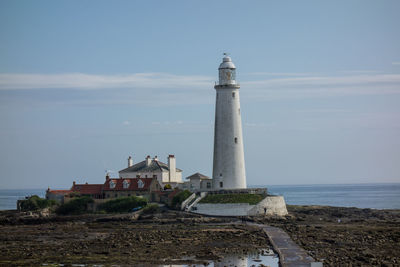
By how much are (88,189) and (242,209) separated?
1728 cm

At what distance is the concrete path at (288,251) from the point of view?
29370 mm

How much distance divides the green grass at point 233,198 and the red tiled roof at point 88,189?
12594 mm

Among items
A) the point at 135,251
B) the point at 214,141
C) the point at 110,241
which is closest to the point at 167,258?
the point at 135,251

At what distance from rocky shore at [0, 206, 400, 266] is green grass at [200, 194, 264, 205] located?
7.54 ft

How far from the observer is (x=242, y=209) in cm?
5178

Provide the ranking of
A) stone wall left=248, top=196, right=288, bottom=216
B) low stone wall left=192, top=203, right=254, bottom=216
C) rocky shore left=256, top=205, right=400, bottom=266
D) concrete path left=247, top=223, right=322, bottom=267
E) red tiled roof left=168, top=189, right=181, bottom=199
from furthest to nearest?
red tiled roof left=168, top=189, right=181, bottom=199
stone wall left=248, top=196, right=288, bottom=216
low stone wall left=192, top=203, right=254, bottom=216
rocky shore left=256, top=205, right=400, bottom=266
concrete path left=247, top=223, right=322, bottom=267

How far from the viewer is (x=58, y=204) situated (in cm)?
5959

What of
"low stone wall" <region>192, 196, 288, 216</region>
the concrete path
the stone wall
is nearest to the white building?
"low stone wall" <region>192, 196, 288, 216</region>

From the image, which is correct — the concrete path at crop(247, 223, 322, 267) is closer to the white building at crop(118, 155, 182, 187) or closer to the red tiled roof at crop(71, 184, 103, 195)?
the white building at crop(118, 155, 182, 187)

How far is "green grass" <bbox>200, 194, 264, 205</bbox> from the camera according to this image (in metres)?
52.2

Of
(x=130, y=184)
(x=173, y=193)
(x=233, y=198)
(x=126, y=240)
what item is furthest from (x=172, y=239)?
(x=130, y=184)

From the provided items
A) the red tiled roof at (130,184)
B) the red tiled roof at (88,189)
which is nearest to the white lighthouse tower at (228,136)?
the red tiled roof at (130,184)

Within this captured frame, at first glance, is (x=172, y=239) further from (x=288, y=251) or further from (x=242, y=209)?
(x=242, y=209)

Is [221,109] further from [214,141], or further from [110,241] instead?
[110,241]
